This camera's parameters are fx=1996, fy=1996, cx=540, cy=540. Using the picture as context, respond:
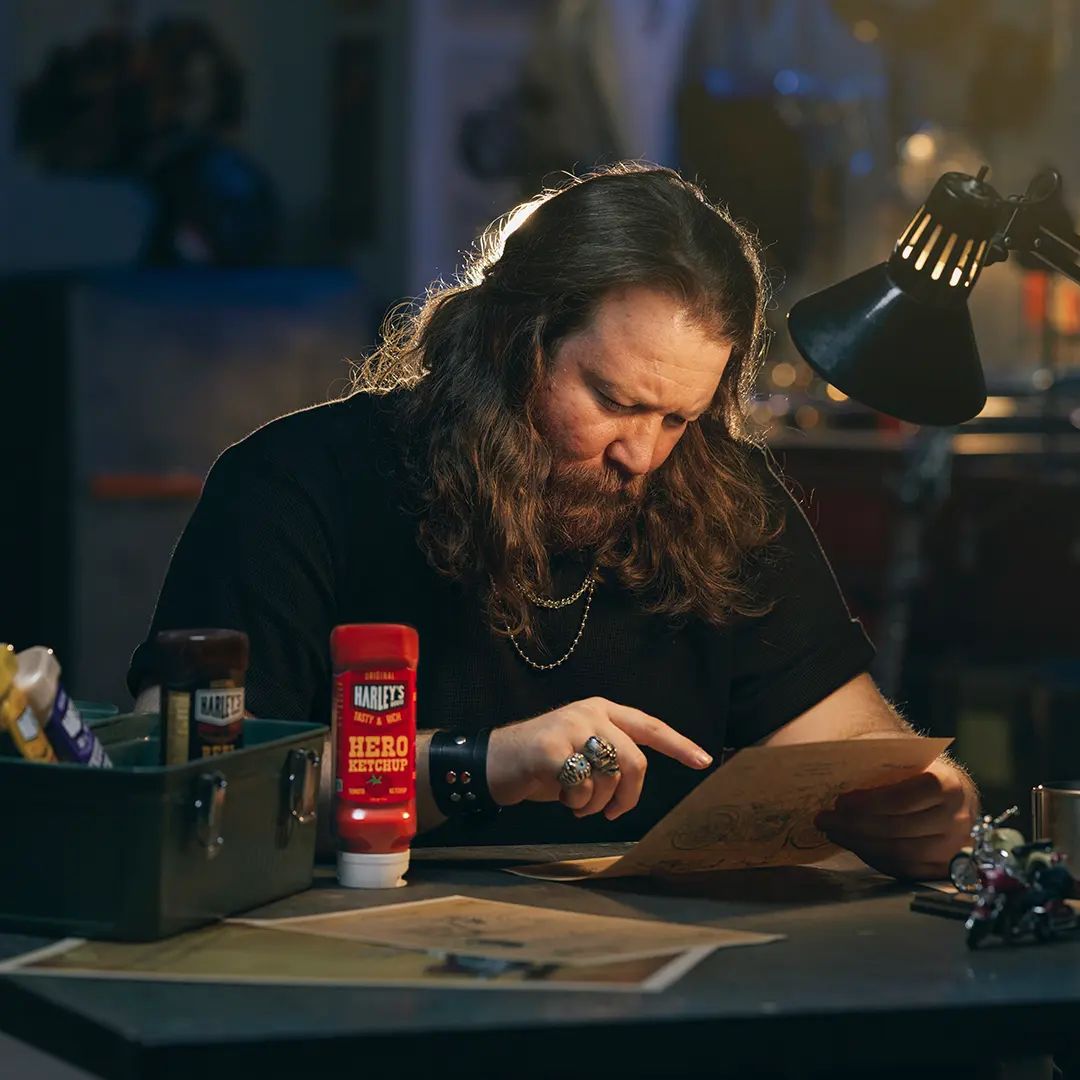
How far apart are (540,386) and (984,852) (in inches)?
28.9

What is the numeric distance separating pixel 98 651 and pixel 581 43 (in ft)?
8.07

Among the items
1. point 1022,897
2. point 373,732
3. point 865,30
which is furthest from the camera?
point 865,30

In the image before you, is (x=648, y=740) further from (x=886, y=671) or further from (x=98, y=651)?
(x=98, y=651)

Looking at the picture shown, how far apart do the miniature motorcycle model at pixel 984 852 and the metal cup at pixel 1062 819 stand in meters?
0.13

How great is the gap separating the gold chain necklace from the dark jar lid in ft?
1.96

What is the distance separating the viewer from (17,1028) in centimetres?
122

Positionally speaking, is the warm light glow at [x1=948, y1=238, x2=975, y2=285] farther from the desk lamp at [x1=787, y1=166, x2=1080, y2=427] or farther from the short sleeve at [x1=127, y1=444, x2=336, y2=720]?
the short sleeve at [x1=127, y1=444, x2=336, y2=720]

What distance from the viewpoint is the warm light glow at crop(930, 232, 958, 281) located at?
1.63m

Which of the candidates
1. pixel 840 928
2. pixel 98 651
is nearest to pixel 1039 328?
pixel 98 651

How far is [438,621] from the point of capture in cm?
197

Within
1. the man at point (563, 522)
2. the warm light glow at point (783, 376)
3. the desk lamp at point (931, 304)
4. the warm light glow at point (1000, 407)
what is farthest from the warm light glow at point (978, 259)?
the warm light glow at point (783, 376)

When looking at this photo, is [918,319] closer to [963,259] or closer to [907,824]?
[963,259]

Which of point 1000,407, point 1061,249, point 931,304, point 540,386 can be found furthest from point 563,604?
point 1000,407

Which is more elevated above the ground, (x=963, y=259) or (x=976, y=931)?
(x=963, y=259)
